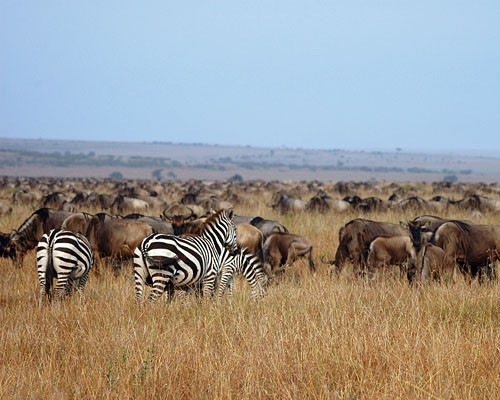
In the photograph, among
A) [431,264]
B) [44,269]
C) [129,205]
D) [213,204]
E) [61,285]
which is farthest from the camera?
[129,205]

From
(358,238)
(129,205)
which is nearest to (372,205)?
(129,205)

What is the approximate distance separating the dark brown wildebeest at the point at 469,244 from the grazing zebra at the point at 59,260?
6.09 metres

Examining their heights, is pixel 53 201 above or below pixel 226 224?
below

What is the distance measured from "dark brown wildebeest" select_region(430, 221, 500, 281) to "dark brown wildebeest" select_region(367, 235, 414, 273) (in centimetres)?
53

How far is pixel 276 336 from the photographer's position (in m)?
5.52

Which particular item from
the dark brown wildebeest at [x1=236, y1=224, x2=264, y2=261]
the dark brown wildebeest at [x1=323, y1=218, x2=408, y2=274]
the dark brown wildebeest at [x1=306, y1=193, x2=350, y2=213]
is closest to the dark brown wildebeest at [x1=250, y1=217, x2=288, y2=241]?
the dark brown wildebeest at [x1=236, y1=224, x2=264, y2=261]

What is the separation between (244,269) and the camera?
8.96 m

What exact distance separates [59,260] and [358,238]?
6031 millimetres

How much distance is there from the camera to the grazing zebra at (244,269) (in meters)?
8.57

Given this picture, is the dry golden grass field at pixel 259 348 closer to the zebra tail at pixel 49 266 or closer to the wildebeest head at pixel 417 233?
the zebra tail at pixel 49 266

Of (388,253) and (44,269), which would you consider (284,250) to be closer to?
(388,253)

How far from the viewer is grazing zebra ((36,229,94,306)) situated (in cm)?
743

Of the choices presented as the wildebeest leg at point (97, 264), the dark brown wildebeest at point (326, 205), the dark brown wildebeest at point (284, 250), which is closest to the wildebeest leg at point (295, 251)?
the dark brown wildebeest at point (284, 250)

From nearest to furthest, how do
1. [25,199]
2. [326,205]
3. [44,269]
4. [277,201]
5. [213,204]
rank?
1. [44,269]
2. [213,204]
3. [326,205]
4. [277,201]
5. [25,199]
